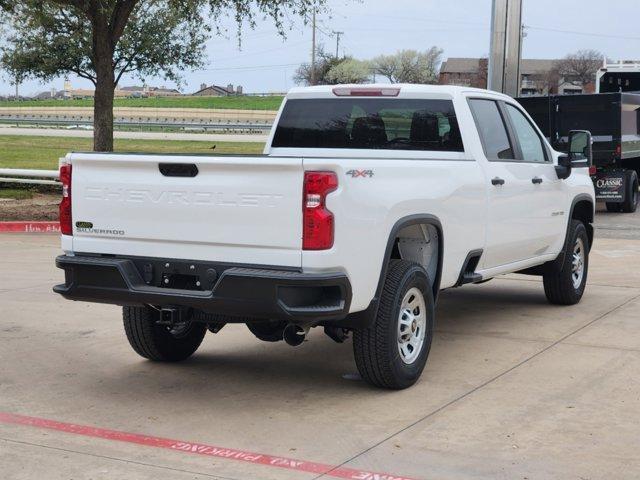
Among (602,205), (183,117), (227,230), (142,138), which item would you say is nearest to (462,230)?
(227,230)

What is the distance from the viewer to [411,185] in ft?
21.5

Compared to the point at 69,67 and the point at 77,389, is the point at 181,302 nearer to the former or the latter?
the point at 77,389

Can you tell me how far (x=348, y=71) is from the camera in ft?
397

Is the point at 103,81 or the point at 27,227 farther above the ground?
the point at 103,81

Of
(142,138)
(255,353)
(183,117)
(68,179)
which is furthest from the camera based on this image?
(183,117)

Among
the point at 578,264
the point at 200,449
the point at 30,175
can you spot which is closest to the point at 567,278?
the point at 578,264

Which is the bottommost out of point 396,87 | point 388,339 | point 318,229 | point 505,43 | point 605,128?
point 388,339

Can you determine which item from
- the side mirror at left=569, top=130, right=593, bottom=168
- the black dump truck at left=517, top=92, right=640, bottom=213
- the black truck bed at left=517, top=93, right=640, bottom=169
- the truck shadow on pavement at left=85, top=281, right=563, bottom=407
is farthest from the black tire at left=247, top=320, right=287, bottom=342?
the black truck bed at left=517, top=93, right=640, bottom=169

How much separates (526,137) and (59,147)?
34.8 metres

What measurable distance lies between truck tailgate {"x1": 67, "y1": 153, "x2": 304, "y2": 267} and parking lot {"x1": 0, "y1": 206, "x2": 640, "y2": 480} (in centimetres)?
98

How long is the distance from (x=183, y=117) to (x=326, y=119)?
7201 centimetres

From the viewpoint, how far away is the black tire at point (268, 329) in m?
6.59

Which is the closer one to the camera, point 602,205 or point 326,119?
point 326,119

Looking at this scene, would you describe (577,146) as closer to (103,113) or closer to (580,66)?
(103,113)
